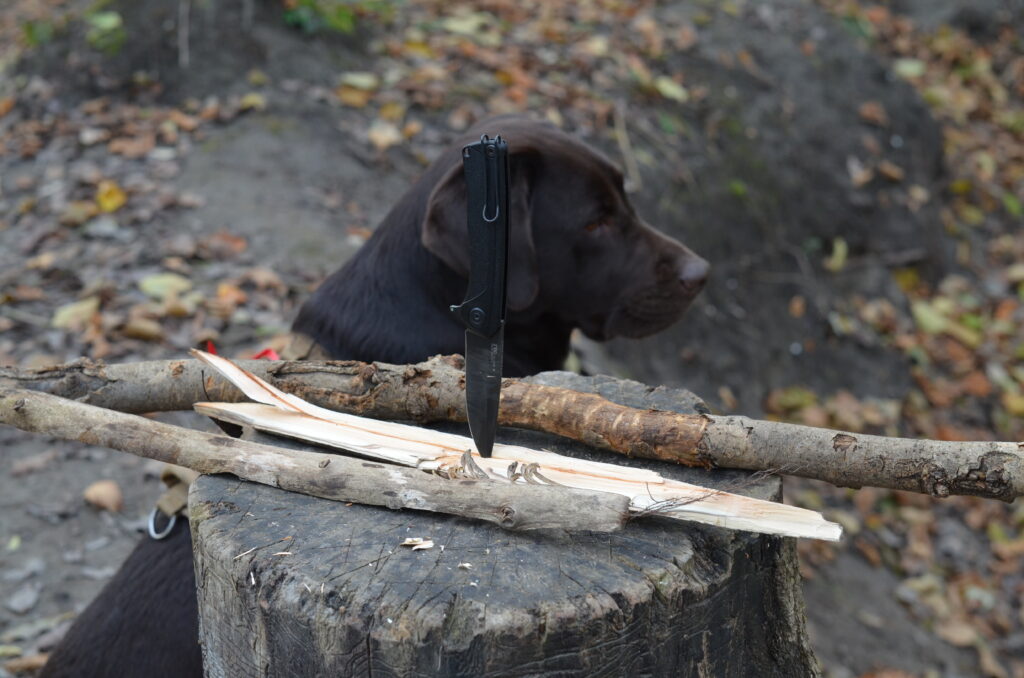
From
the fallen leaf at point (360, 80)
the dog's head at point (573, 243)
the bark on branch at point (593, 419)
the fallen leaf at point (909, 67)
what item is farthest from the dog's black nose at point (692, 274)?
the fallen leaf at point (909, 67)

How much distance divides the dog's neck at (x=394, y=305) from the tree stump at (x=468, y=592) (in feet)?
3.53

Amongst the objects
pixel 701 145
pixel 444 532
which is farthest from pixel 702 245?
pixel 444 532

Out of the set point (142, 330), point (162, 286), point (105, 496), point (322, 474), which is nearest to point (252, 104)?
point (162, 286)

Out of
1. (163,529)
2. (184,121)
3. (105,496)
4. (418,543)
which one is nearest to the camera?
(418,543)

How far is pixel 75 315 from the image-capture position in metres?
4.83

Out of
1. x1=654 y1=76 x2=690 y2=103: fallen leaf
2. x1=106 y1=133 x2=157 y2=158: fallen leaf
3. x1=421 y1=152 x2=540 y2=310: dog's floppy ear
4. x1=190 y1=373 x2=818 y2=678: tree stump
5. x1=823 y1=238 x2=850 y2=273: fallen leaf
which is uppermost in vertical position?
x1=190 y1=373 x2=818 y2=678: tree stump

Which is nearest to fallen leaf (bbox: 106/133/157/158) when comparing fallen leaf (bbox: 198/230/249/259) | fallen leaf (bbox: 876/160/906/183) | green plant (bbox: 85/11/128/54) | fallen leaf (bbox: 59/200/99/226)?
fallen leaf (bbox: 59/200/99/226)

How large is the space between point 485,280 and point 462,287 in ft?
3.88

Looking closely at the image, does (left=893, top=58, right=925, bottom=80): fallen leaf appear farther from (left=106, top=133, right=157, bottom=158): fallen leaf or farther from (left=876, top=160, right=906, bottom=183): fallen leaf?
(left=106, top=133, right=157, bottom=158): fallen leaf

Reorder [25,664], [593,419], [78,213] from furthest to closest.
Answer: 1. [78,213]
2. [25,664]
3. [593,419]

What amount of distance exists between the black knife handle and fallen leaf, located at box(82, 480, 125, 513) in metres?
2.70

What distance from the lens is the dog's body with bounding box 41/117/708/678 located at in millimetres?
2461

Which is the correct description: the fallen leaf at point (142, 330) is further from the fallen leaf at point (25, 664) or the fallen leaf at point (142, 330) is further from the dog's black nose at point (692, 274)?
the dog's black nose at point (692, 274)

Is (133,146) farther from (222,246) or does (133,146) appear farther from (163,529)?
(163,529)
